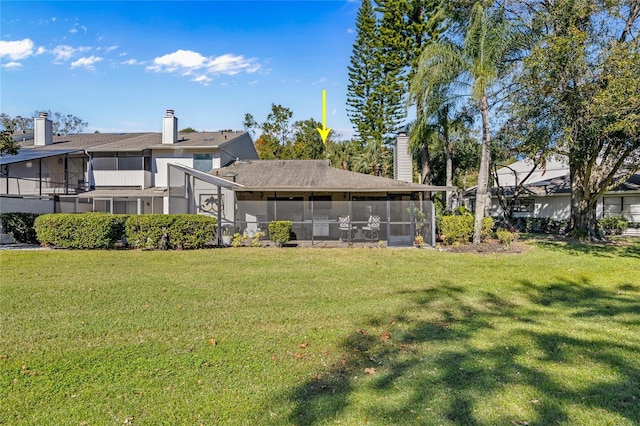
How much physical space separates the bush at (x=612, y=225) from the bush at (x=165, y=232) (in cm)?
1943

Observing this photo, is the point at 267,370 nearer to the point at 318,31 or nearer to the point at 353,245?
the point at 353,245

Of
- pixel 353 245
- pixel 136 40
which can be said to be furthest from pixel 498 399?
pixel 136 40

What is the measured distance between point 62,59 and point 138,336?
48.6ft

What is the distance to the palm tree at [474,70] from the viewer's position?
1310cm

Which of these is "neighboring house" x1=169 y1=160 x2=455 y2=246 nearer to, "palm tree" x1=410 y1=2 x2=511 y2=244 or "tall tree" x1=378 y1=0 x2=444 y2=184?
"palm tree" x1=410 y1=2 x2=511 y2=244

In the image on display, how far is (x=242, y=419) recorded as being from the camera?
Result: 2.79 m

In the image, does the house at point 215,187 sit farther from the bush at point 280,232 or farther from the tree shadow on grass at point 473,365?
the tree shadow on grass at point 473,365

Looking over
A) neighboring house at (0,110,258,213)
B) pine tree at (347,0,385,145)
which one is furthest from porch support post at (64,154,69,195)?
pine tree at (347,0,385,145)

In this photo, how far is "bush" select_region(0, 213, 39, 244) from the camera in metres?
13.5

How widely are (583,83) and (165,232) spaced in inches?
539

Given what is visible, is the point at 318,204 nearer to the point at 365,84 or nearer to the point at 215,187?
the point at 215,187

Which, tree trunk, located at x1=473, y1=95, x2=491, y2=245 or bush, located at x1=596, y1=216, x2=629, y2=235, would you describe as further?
bush, located at x1=596, y1=216, x2=629, y2=235

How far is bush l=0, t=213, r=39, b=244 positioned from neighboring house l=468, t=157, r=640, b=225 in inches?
879

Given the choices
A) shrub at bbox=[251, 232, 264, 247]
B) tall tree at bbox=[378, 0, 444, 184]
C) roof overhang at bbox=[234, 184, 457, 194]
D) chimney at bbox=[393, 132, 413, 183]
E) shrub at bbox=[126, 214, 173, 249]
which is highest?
tall tree at bbox=[378, 0, 444, 184]
